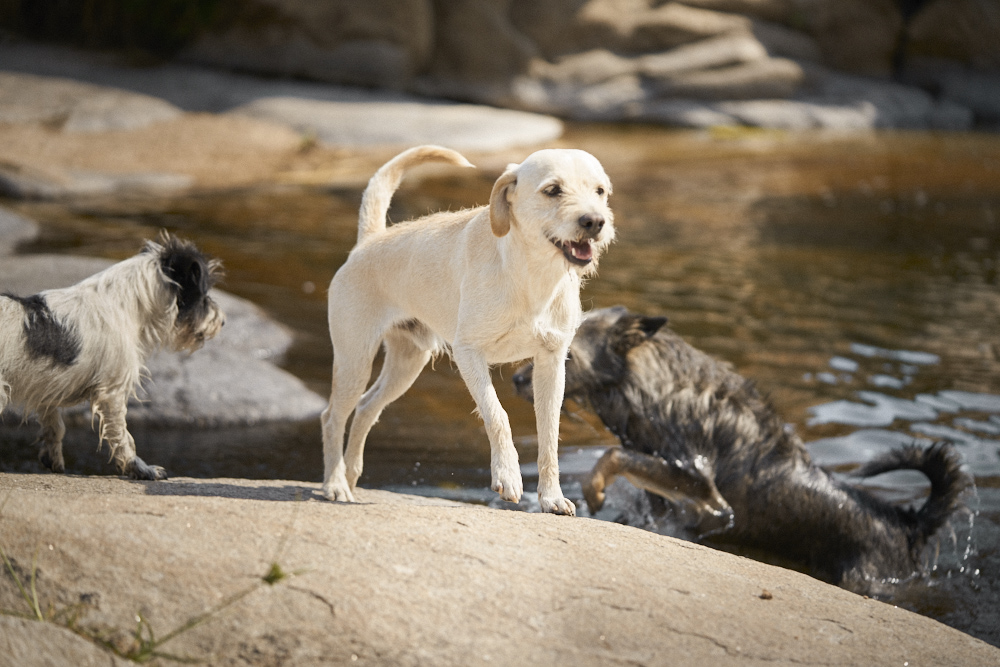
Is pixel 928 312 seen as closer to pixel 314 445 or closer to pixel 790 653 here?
pixel 314 445

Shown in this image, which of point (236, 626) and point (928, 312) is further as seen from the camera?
point (928, 312)

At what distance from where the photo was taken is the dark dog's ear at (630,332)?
17.4ft

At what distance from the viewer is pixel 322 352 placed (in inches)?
307

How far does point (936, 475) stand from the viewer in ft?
15.8

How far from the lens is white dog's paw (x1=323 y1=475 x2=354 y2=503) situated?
4.24m

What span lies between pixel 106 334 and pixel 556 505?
2.22m

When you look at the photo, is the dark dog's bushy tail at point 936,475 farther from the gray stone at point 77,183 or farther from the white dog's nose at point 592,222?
the gray stone at point 77,183

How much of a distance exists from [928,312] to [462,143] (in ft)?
31.1

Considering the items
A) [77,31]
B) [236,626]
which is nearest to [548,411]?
[236,626]

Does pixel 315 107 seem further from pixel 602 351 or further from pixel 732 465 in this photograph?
pixel 732 465

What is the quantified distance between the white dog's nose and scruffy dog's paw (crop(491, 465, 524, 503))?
37.5 inches

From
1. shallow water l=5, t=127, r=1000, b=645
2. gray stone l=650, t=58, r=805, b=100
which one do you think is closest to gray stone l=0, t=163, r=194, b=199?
shallow water l=5, t=127, r=1000, b=645

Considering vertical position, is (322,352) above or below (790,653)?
below

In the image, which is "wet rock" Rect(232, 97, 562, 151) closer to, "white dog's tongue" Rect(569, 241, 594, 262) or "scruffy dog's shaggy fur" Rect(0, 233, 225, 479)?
"scruffy dog's shaggy fur" Rect(0, 233, 225, 479)
